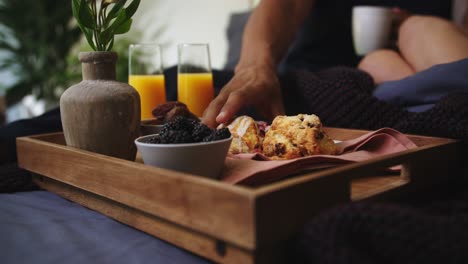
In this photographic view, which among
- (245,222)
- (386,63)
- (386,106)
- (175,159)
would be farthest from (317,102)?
(245,222)

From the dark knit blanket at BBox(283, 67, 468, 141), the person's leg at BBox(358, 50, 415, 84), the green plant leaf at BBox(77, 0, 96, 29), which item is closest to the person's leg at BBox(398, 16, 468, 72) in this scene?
the person's leg at BBox(358, 50, 415, 84)

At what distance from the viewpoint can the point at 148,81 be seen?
3.71ft

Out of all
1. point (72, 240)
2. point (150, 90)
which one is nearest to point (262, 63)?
point (150, 90)

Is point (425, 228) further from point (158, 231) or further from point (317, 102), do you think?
point (317, 102)

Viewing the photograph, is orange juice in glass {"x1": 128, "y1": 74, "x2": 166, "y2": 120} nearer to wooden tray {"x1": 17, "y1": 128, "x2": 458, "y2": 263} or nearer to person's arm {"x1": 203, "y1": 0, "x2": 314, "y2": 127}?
person's arm {"x1": 203, "y1": 0, "x2": 314, "y2": 127}

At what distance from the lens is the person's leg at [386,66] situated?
3.42 feet

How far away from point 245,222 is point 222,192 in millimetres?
35

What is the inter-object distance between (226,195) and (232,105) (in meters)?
0.39

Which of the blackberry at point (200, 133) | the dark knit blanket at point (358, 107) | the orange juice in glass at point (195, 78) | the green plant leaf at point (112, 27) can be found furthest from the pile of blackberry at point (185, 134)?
the orange juice in glass at point (195, 78)

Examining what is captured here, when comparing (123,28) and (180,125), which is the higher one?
(123,28)

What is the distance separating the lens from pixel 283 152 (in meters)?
0.63

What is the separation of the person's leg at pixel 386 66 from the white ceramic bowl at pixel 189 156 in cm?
65

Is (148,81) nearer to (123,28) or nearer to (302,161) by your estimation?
(123,28)

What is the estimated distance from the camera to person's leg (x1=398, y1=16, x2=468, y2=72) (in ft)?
3.08
